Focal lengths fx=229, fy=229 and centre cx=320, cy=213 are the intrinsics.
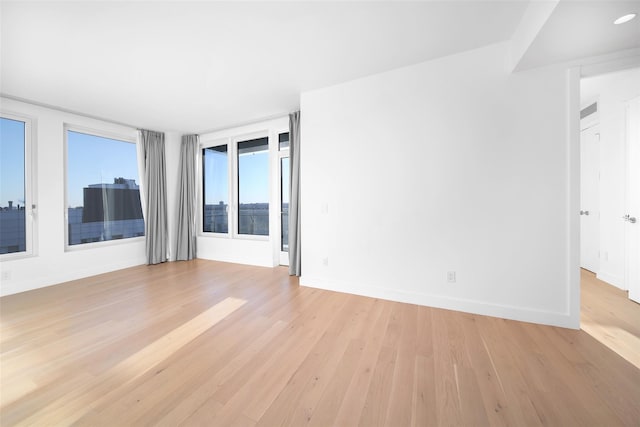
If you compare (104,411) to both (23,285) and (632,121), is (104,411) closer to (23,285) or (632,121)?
(23,285)

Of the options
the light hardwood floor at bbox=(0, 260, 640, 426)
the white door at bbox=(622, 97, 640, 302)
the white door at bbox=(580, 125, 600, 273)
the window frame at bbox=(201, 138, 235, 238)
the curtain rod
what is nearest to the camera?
the light hardwood floor at bbox=(0, 260, 640, 426)

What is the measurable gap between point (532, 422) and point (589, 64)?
2848 mm

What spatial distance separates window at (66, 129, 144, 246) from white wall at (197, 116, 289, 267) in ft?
3.93

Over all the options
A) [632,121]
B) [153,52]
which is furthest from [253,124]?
[632,121]

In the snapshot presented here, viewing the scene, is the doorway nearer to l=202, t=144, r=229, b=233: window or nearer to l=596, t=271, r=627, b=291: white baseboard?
l=596, t=271, r=627, b=291: white baseboard

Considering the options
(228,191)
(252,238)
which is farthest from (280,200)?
(228,191)

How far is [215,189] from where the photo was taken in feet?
16.3

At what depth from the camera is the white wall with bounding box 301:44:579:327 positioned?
2.15 m

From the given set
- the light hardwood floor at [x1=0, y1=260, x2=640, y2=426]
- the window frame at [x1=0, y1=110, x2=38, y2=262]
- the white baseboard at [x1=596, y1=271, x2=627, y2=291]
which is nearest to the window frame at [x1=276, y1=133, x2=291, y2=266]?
the light hardwood floor at [x1=0, y1=260, x2=640, y2=426]

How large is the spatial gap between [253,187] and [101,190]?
8.52 ft

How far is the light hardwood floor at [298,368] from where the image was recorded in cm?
126

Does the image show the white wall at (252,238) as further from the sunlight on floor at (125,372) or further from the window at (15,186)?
the window at (15,186)

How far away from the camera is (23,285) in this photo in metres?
3.14

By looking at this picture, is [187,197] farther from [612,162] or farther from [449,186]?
[612,162]
